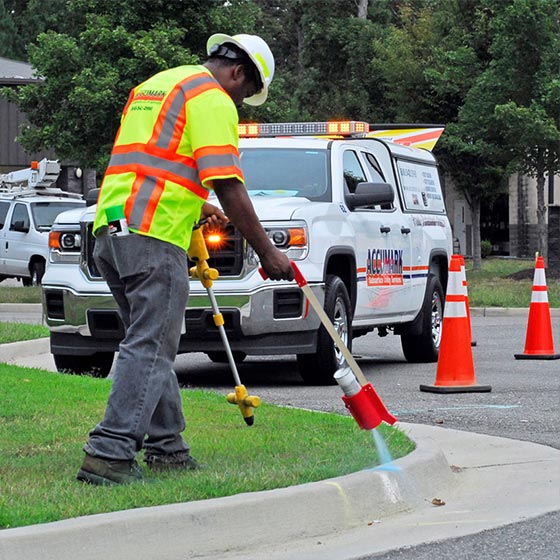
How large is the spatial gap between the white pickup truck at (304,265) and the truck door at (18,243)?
15.1 metres

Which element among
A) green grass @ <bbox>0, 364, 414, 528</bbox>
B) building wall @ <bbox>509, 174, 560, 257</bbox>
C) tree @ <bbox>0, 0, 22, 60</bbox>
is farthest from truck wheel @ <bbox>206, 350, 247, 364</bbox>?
tree @ <bbox>0, 0, 22, 60</bbox>

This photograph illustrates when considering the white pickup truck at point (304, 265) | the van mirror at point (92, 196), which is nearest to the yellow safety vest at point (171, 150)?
the white pickup truck at point (304, 265)

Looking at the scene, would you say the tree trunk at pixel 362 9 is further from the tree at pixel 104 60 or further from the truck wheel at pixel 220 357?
the truck wheel at pixel 220 357

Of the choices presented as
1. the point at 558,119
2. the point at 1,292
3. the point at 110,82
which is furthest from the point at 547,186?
the point at 1,292

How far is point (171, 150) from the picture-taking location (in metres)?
5.81

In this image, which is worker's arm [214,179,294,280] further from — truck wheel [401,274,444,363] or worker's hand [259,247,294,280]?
truck wheel [401,274,444,363]

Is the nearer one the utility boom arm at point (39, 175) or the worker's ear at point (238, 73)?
the worker's ear at point (238, 73)

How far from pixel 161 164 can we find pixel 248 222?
1.42 feet

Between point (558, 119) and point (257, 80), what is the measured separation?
23.9 meters

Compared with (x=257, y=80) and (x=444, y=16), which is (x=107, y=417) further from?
(x=444, y=16)

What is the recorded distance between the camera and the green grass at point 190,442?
217 inches

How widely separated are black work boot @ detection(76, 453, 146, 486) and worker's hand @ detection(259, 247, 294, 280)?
99 centimetres

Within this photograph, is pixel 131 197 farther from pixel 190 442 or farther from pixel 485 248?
pixel 485 248

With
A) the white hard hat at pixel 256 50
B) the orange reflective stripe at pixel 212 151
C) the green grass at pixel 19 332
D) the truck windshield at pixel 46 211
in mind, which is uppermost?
the white hard hat at pixel 256 50
